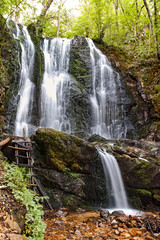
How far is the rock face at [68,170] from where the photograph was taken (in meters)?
6.44

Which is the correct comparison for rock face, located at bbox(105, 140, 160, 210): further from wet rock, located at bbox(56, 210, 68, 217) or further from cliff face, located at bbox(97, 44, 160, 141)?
cliff face, located at bbox(97, 44, 160, 141)

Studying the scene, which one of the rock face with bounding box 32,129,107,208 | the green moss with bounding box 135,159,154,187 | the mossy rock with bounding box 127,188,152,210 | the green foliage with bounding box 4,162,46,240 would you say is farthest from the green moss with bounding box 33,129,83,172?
the green foliage with bounding box 4,162,46,240

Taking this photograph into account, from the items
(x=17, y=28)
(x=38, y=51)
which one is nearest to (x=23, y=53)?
(x=38, y=51)

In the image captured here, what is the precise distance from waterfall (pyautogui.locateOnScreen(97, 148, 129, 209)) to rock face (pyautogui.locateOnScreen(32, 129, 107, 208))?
28cm

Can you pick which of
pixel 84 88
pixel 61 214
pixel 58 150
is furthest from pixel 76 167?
pixel 84 88

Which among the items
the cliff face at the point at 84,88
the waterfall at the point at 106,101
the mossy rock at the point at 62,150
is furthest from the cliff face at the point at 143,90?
the mossy rock at the point at 62,150

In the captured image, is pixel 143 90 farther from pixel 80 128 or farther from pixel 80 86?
pixel 80 128

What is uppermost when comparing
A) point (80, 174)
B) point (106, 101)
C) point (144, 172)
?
point (106, 101)

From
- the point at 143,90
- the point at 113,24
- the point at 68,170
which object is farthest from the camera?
the point at 113,24

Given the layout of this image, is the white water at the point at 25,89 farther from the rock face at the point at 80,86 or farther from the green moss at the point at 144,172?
the green moss at the point at 144,172

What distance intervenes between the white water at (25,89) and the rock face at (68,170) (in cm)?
433

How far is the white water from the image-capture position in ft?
37.6

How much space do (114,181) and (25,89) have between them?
30.4 feet

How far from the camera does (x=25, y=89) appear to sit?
42.7ft
